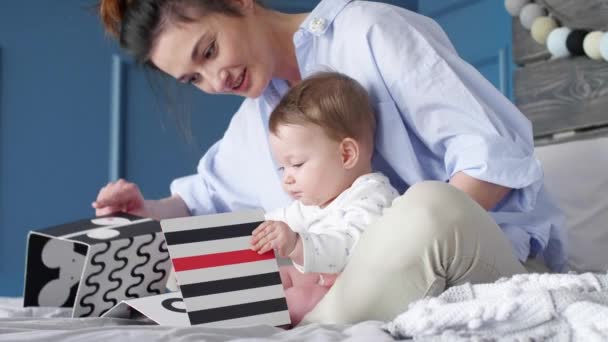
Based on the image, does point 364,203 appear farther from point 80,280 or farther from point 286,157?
point 80,280

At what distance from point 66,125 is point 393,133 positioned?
5.61 ft

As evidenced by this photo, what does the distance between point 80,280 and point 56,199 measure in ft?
5.15

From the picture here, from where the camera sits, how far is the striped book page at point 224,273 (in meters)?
0.98

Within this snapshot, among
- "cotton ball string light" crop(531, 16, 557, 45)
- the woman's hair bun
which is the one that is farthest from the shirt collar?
"cotton ball string light" crop(531, 16, 557, 45)

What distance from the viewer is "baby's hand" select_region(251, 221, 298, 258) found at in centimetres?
102

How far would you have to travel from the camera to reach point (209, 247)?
39.5 inches

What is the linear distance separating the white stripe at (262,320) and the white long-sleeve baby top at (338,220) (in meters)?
0.11

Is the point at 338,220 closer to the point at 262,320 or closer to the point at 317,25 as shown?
the point at 262,320

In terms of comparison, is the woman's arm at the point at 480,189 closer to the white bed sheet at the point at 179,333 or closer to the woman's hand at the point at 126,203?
the white bed sheet at the point at 179,333

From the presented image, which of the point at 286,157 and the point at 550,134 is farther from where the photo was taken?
the point at 550,134

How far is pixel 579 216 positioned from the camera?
1760 millimetres

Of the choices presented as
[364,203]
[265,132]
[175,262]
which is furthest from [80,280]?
[265,132]

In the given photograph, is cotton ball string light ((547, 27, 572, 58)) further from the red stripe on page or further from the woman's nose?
the red stripe on page

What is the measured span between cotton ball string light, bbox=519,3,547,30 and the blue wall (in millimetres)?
1122
